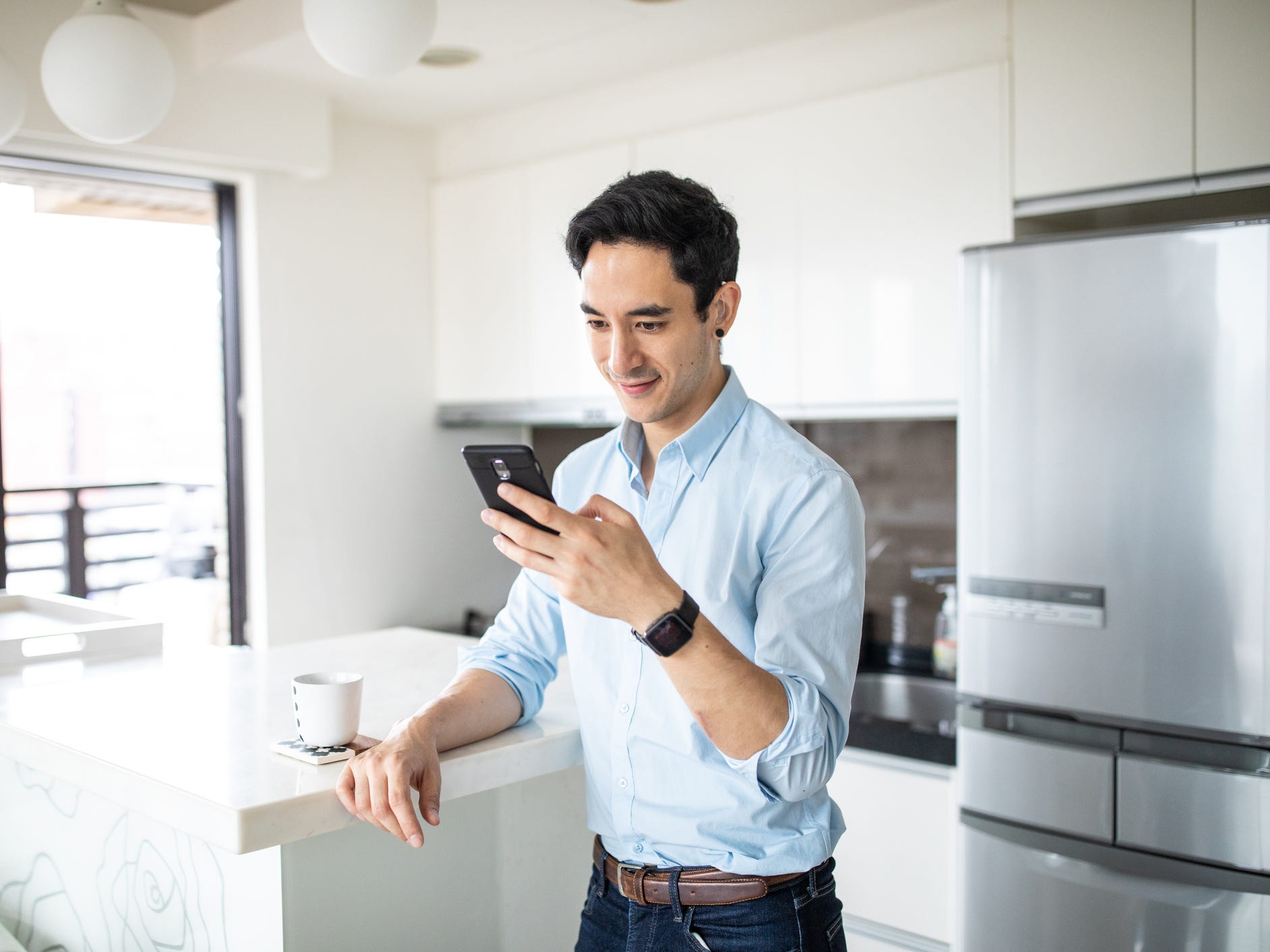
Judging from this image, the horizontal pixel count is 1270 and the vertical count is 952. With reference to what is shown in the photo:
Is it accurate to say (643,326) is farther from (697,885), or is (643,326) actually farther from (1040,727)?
(1040,727)

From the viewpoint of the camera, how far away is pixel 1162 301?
1855 millimetres

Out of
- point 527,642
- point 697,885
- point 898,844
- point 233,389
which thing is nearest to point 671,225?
point 527,642

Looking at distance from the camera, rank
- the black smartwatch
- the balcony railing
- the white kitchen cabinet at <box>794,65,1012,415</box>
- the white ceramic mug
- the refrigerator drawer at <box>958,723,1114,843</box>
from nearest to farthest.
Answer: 1. the black smartwatch
2. the white ceramic mug
3. the refrigerator drawer at <box>958,723,1114,843</box>
4. the white kitchen cabinet at <box>794,65,1012,415</box>
5. the balcony railing

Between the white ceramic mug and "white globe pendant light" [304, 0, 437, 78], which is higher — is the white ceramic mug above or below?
below

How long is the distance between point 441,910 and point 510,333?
2102 mm

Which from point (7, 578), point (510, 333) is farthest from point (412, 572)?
point (7, 578)

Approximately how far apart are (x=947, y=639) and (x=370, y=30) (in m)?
2.01

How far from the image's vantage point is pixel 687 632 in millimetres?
947

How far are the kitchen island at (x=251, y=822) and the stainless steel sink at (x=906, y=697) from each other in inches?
51.8

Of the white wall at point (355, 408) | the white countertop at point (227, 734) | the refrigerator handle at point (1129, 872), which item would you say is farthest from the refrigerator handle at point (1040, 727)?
the white wall at point (355, 408)

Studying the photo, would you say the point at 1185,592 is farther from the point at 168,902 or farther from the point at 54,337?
the point at 54,337

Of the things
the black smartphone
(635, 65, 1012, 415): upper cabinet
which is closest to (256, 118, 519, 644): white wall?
(635, 65, 1012, 415): upper cabinet

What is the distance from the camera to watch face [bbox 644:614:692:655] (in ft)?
3.10

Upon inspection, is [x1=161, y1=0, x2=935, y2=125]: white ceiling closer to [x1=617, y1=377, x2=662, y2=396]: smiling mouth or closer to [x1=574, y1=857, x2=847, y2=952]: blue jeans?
[x1=617, y1=377, x2=662, y2=396]: smiling mouth
